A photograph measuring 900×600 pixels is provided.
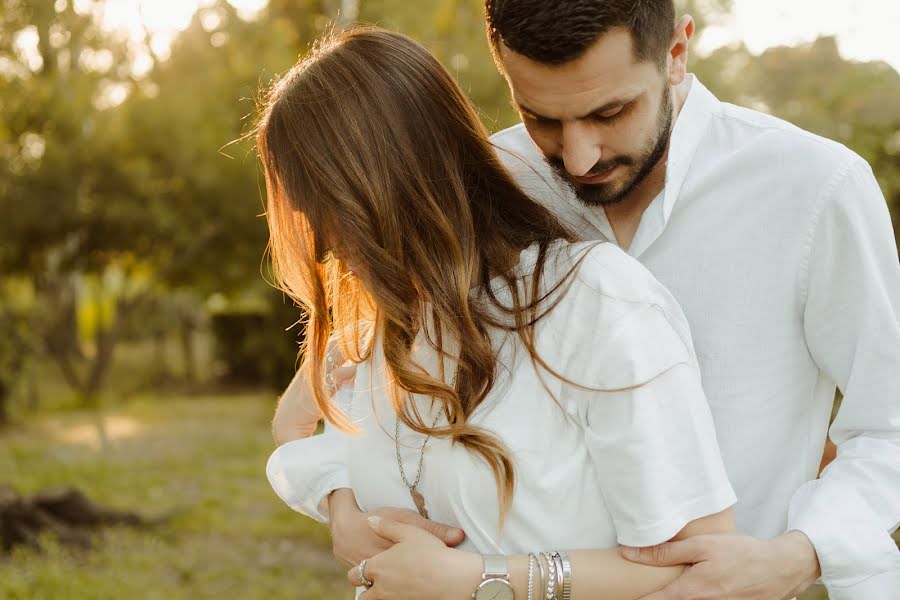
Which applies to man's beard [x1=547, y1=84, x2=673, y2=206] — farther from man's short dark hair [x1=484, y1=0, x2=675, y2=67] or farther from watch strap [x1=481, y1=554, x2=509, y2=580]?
watch strap [x1=481, y1=554, x2=509, y2=580]

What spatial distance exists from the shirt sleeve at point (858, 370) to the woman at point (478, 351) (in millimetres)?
314

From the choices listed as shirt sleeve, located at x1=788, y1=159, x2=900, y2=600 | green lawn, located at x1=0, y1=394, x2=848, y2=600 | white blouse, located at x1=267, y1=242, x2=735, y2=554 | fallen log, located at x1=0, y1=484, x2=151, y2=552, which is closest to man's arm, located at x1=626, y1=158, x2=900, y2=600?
shirt sleeve, located at x1=788, y1=159, x2=900, y2=600

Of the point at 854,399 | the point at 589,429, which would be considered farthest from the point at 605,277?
the point at 854,399

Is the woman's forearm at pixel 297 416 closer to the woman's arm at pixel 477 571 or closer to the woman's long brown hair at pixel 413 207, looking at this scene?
the woman's long brown hair at pixel 413 207

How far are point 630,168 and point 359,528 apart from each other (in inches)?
37.9

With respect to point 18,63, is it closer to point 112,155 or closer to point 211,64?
point 112,155

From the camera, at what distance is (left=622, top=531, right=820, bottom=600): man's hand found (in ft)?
5.55

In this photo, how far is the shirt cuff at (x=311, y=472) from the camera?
2.27 metres

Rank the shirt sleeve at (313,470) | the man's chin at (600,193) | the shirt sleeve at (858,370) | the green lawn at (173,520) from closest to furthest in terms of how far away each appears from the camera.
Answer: the shirt sleeve at (858,370), the man's chin at (600,193), the shirt sleeve at (313,470), the green lawn at (173,520)

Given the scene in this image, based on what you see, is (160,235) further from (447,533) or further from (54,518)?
(447,533)

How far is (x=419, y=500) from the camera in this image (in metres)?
1.96

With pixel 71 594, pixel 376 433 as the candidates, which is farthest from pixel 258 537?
pixel 376 433

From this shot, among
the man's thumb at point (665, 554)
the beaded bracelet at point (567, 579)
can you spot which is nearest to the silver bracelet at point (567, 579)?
the beaded bracelet at point (567, 579)

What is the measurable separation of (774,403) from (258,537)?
258 inches
